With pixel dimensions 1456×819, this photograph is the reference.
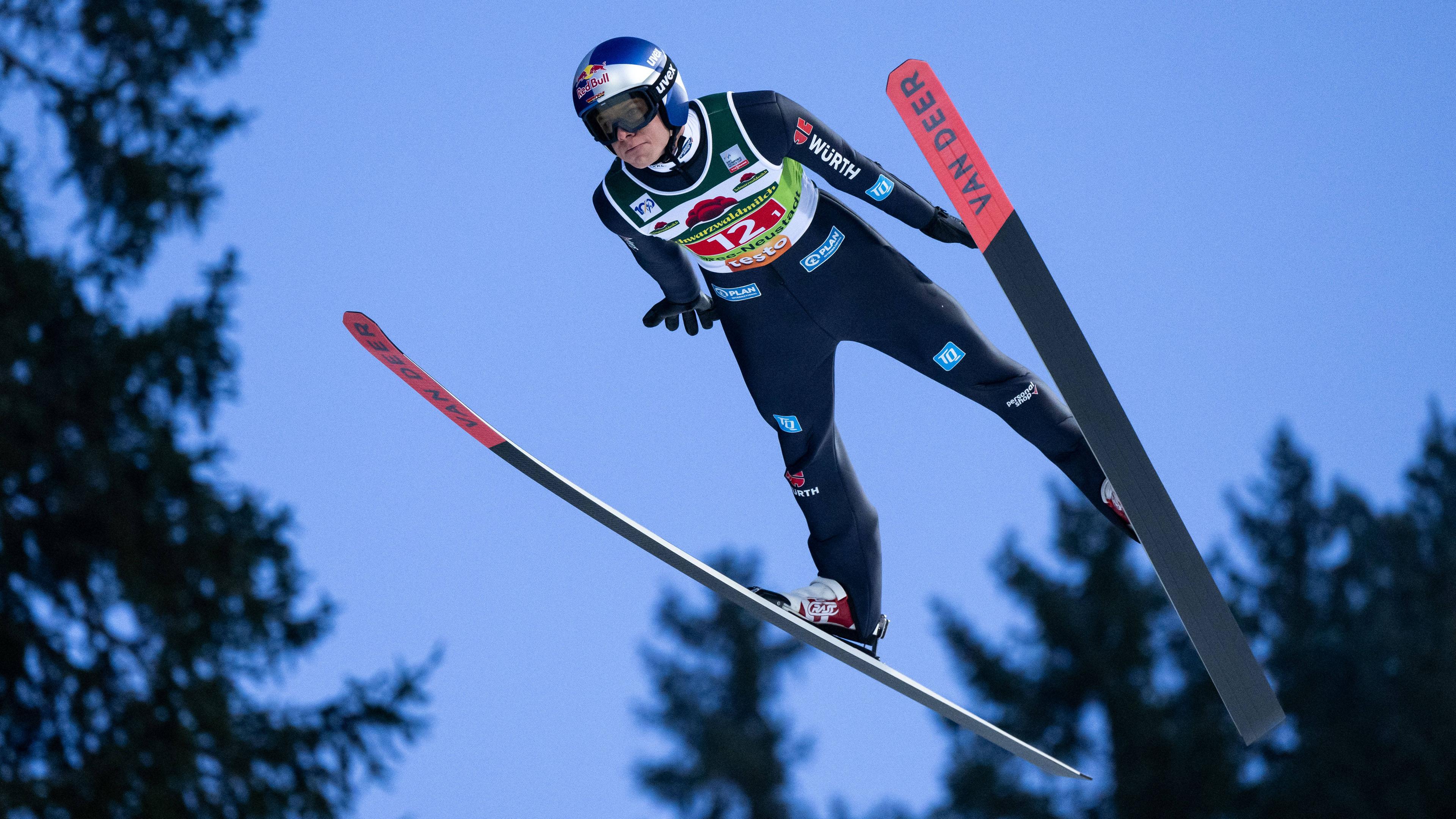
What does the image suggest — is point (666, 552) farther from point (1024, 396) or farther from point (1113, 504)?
point (1113, 504)

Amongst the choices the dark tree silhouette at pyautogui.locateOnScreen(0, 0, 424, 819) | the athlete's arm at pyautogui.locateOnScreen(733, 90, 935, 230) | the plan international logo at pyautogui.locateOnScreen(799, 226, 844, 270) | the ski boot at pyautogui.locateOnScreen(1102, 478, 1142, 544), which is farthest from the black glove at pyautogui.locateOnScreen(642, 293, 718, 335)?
the dark tree silhouette at pyautogui.locateOnScreen(0, 0, 424, 819)

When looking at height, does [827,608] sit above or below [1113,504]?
below

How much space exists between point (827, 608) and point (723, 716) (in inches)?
584

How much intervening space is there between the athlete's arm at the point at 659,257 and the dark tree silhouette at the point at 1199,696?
13529mm

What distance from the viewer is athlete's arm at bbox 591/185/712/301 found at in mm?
3896

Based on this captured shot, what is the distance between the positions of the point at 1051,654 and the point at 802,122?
48.5 feet

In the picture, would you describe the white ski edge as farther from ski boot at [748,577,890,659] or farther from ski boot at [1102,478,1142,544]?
ski boot at [1102,478,1142,544]

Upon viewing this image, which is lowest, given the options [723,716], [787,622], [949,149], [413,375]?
[787,622]

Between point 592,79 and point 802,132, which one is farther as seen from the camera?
point 802,132

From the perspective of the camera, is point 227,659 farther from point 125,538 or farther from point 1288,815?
point 1288,815

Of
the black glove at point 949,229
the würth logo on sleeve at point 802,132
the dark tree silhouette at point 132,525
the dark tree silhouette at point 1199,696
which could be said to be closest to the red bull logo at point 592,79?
the würth logo on sleeve at point 802,132

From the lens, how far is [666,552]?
433cm

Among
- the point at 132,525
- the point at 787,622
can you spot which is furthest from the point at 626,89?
the point at 132,525

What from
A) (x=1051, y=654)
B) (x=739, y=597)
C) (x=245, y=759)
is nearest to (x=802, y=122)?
(x=739, y=597)
